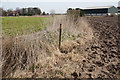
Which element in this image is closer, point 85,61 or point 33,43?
point 33,43

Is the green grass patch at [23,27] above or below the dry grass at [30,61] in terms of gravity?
above

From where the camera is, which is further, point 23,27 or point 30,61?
point 23,27

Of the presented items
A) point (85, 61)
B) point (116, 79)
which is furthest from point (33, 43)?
point (116, 79)

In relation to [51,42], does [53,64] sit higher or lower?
lower

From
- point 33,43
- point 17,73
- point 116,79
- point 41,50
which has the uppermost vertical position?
point 33,43

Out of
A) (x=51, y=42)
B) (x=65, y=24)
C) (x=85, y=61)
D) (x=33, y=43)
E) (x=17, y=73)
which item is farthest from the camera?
(x=65, y=24)

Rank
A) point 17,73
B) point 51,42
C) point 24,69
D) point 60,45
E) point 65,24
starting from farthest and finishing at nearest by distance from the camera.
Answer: point 65,24 → point 60,45 → point 51,42 → point 24,69 → point 17,73

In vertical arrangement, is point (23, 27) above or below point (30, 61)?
above

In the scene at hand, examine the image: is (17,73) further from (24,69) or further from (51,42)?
(51,42)

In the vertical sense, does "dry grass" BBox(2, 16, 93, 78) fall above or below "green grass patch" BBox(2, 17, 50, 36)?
below

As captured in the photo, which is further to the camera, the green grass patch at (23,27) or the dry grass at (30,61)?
the green grass patch at (23,27)

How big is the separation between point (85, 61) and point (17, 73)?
2034 mm

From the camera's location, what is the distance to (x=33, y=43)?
121 inches

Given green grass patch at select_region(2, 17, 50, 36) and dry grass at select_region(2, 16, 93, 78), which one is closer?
dry grass at select_region(2, 16, 93, 78)
